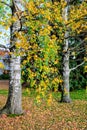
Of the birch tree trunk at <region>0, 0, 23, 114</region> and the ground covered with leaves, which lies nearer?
the ground covered with leaves

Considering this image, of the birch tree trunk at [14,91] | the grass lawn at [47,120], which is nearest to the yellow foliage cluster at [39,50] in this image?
the grass lawn at [47,120]

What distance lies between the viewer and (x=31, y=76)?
9.18 metres

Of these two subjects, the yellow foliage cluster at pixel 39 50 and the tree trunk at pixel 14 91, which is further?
the tree trunk at pixel 14 91

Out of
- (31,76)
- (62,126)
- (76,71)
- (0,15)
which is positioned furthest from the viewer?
(76,71)

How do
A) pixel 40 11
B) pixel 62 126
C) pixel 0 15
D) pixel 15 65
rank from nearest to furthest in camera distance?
pixel 40 11, pixel 0 15, pixel 62 126, pixel 15 65

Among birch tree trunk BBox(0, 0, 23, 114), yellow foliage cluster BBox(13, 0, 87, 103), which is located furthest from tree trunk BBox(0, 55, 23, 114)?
yellow foliage cluster BBox(13, 0, 87, 103)

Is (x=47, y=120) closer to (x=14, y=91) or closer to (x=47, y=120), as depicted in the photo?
(x=47, y=120)

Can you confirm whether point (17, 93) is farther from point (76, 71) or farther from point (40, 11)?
point (76, 71)

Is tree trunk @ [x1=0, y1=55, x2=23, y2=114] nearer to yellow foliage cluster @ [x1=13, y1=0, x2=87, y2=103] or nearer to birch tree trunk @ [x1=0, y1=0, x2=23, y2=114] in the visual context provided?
birch tree trunk @ [x1=0, y1=0, x2=23, y2=114]

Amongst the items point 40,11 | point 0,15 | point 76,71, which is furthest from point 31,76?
point 76,71

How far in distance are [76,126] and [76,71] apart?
21.5 metres

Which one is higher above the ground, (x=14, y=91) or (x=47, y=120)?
(x=14, y=91)

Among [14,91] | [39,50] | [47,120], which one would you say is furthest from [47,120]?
[39,50]

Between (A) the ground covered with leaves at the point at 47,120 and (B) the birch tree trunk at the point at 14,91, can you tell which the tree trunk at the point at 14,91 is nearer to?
(B) the birch tree trunk at the point at 14,91
